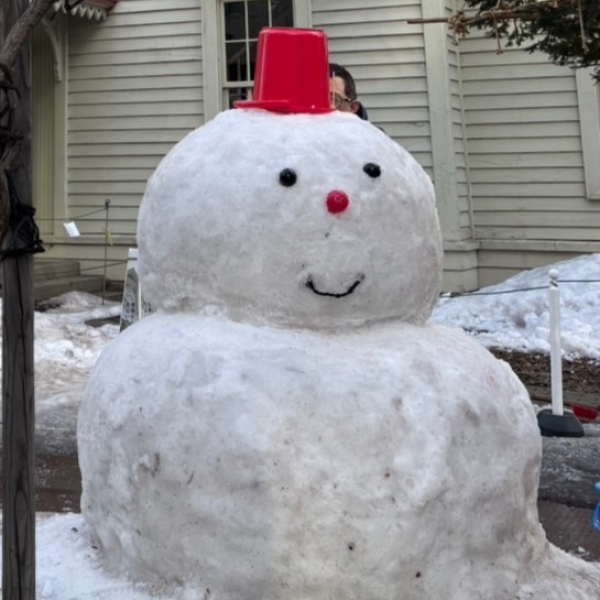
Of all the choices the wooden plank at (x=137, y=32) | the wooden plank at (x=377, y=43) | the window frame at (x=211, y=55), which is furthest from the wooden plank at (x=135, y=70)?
the wooden plank at (x=377, y=43)

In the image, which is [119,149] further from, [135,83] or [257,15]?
[257,15]

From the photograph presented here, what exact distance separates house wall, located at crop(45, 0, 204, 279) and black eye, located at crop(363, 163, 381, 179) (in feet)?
32.6

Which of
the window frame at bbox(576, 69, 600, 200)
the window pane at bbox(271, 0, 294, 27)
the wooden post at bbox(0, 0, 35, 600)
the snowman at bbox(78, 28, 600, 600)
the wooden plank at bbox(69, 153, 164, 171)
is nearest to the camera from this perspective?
the wooden post at bbox(0, 0, 35, 600)

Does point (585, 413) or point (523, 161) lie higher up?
point (523, 161)

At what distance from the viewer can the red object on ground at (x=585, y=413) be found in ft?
20.8

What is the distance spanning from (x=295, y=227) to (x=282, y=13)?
10276 millimetres

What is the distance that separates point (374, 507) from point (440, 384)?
1.44ft

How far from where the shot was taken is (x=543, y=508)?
458 cm

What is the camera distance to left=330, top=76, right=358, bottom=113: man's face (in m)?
4.05

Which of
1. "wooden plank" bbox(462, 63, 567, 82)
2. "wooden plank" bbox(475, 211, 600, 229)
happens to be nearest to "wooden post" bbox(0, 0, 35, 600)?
"wooden plank" bbox(475, 211, 600, 229)

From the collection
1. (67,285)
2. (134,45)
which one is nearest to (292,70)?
(67,285)

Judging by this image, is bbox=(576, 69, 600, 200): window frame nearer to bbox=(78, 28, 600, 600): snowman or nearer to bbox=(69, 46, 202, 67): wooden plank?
bbox=(69, 46, 202, 67): wooden plank

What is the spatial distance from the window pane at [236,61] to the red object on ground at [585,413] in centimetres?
779

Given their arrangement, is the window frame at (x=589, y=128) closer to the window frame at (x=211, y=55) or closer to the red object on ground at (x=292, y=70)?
the window frame at (x=211, y=55)
